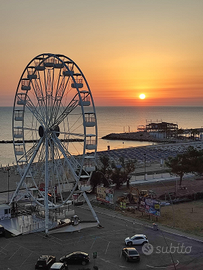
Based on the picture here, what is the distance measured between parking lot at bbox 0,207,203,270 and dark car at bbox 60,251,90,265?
29cm

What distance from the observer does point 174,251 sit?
78.6 feet

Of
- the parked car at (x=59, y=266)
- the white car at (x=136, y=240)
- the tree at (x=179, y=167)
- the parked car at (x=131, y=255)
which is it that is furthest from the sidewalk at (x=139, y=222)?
the tree at (x=179, y=167)

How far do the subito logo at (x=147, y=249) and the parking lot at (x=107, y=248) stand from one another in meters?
0.20

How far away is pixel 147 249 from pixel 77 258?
5087 mm

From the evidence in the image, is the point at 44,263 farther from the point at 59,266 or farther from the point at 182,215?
the point at 182,215

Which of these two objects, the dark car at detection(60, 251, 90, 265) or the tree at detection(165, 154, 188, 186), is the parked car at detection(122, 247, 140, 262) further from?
the tree at detection(165, 154, 188, 186)

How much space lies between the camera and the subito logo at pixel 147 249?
23906 millimetres

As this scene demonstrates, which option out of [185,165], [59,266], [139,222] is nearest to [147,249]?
[59,266]

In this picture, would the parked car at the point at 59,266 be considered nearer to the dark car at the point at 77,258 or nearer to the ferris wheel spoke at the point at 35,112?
the dark car at the point at 77,258

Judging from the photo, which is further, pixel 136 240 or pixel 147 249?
Result: pixel 136 240

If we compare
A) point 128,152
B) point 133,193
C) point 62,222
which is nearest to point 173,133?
point 128,152

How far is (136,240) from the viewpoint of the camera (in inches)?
997

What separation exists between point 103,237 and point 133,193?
1226 centimetres

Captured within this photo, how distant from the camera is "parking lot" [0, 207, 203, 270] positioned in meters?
22.0
